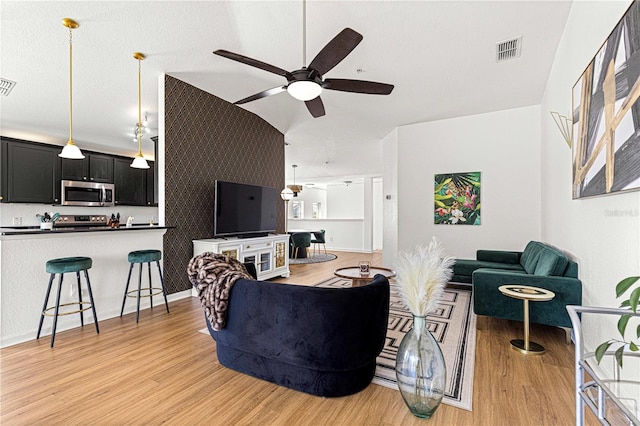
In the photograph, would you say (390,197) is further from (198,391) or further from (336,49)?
(198,391)

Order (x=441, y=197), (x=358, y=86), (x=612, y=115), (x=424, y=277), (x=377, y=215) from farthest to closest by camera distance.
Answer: (x=377, y=215), (x=441, y=197), (x=358, y=86), (x=612, y=115), (x=424, y=277)

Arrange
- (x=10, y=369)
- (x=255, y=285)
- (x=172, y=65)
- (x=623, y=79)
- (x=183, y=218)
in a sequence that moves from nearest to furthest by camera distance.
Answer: (x=623, y=79) < (x=255, y=285) < (x=10, y=369) < (x=172, y=65) < (x=183, y=218)

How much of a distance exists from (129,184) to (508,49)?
717 centimetres

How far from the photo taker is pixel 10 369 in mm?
2250

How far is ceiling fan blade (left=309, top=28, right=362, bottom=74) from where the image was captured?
6.98 feet

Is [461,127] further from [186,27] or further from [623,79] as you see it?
[186,27]

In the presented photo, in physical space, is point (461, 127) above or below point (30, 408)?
above

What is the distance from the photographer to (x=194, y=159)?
4258mm

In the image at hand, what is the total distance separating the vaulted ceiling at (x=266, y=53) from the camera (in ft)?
9.30

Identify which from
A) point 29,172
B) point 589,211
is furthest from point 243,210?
point 589,211

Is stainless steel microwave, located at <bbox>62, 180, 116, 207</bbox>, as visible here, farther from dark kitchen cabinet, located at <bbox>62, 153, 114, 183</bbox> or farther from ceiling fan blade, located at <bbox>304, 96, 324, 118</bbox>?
ceiling fan blade, located at <bbox>304, 96, 324, 118</bbox>

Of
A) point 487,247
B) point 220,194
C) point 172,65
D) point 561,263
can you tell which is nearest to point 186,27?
point 172,65

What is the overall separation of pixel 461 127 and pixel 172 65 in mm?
4612

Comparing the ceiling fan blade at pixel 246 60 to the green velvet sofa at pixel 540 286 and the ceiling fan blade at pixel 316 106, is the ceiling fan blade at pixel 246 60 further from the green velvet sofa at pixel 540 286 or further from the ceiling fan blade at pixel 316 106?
the green velvet sofa at pixel 540 286
